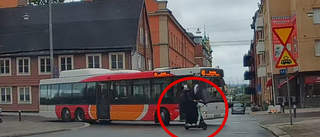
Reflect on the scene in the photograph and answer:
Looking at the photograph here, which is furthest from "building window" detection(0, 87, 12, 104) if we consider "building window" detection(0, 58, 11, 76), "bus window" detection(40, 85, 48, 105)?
"bus window" detection(40, 85, 48, 105)

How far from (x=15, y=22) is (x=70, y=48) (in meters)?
8.50

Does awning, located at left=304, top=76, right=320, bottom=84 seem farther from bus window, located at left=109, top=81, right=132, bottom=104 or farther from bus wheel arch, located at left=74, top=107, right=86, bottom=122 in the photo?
bus wheel arch, located at left=74, top=107, right=86, bottom=122

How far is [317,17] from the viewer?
4169 cm

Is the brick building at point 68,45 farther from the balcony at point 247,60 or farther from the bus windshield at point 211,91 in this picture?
the balcony at point 247,60

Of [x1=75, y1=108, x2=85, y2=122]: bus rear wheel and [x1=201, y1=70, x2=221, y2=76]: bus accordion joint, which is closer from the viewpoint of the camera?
[x1=201, y1=70, x2=221, y2=76]: bus accordion joint

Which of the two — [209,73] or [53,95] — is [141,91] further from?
[53,95]

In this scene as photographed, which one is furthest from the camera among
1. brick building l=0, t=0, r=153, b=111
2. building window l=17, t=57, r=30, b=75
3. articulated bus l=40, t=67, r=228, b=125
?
building window l=17, t=57, r=30, b=75

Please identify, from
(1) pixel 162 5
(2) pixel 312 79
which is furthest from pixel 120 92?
(1) pixel 162 5

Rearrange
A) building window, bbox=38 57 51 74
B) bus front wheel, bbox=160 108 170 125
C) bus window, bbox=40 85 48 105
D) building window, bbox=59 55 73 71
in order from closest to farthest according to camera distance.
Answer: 1. bus front wheel, bbox=160 108 170 125
2. bus window, bbox=40 85 48 105
3. building window, bbox=59 55 73 71
4. building window, bbox=38 57 51 74

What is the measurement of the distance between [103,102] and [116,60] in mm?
17337

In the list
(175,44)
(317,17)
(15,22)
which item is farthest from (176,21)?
(317,17)

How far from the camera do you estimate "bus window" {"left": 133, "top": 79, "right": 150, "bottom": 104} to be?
25531 mm

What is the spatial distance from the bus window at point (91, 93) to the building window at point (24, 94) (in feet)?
64.0

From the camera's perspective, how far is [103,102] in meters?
28.0
